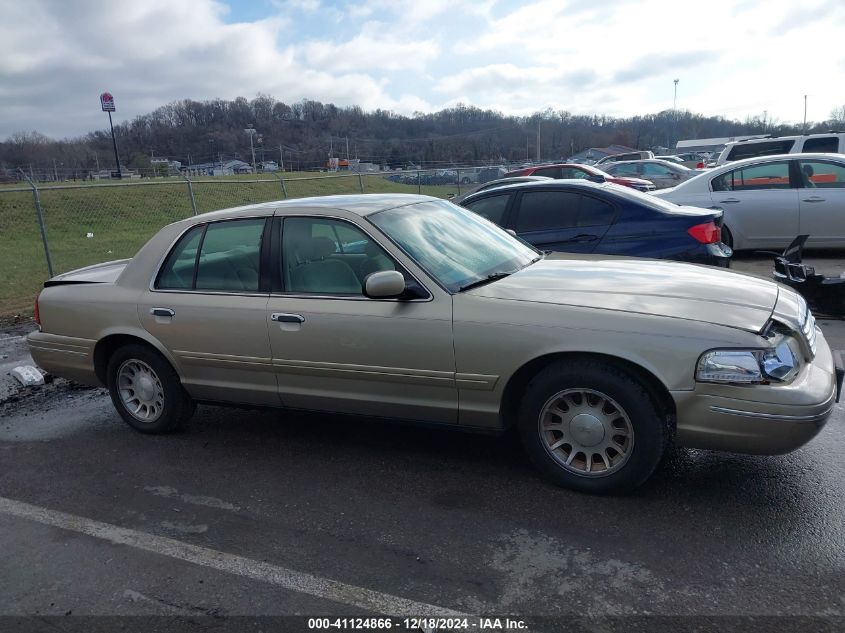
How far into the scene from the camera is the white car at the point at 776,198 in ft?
31.4

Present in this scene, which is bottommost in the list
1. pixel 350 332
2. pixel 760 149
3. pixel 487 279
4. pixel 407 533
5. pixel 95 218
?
pixel 407 533

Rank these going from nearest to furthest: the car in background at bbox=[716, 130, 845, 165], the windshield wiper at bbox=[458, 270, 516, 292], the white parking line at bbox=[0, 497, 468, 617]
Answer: the white parking line at bbox=[0, 497, 468, 617] → the windshield wiper at bbox=[458, 270, 516, 292] → the car in background at bbox=[716, 130, 845, 165]

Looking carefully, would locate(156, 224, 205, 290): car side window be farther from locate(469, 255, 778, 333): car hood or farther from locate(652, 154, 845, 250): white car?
locate(652, 154, 845, 250): white car

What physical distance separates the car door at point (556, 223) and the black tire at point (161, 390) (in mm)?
3989

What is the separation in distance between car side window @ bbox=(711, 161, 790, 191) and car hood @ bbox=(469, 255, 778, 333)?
256 inches

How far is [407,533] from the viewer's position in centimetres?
343

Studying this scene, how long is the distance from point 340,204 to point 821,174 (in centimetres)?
801

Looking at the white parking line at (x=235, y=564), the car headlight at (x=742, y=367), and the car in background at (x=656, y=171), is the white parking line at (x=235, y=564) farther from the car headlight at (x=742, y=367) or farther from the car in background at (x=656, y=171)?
the car in background at (x=656, y=171)

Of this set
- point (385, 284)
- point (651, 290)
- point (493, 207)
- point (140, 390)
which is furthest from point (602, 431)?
point (493, 207)

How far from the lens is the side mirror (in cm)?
377

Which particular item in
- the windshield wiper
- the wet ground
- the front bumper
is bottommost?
the wet ground

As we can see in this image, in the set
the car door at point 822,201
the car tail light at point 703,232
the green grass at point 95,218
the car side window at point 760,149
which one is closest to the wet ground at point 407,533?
the car tail light at point 703,232

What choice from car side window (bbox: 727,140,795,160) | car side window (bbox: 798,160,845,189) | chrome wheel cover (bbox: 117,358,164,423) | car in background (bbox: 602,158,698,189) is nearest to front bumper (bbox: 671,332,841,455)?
chrome wheel cover (bbox: 117,358,164,423)

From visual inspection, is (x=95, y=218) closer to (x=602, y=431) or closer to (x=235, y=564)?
(x=235, y=564)
